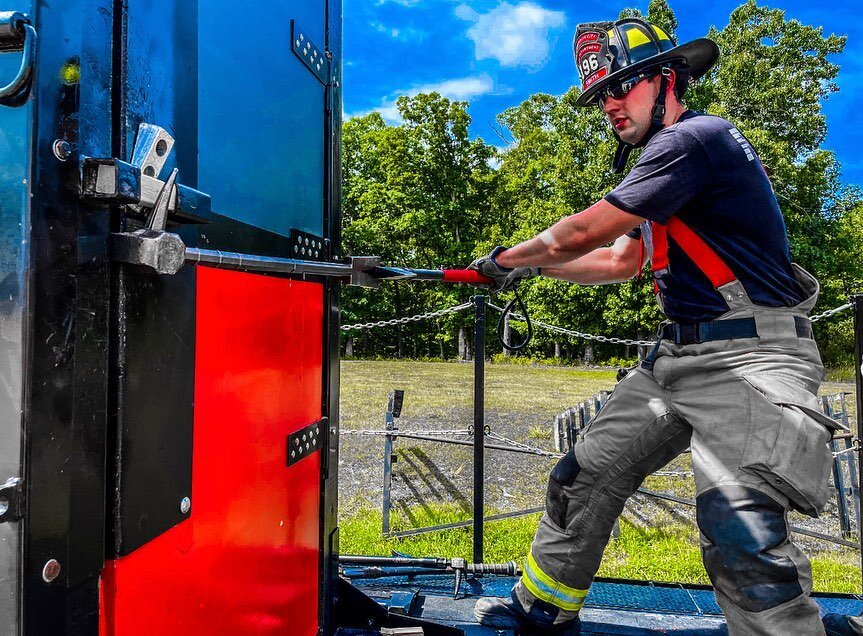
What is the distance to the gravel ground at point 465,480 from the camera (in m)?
5.90

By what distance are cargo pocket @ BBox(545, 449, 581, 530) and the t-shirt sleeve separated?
3.40ft

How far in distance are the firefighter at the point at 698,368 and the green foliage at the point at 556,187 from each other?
69.5 feet

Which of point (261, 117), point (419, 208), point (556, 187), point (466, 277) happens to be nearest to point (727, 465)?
point (466, 277)

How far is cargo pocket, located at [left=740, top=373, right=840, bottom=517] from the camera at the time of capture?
1747mm

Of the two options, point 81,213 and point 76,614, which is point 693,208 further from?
point 76,614

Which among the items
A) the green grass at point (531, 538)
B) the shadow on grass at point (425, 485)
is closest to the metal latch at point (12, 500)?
the green grass at point (531, 538)

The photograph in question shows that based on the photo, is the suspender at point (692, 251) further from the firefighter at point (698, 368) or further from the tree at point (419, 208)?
the tree at point (419, 208)

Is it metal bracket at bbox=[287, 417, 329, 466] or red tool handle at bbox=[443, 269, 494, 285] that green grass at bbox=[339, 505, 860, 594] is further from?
metal bracket at bbox=[287, 417, 329, 466]

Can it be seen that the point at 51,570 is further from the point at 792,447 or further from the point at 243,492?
the point at 792,447

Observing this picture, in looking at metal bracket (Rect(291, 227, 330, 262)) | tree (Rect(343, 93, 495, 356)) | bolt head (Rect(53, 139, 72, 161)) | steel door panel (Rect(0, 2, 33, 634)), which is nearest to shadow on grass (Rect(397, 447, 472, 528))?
metal bracket (Rect(291, 227, 330, 262))

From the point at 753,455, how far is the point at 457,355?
31.7m

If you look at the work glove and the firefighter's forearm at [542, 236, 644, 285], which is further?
the firefighter's forearm at [542, 236, 644, 285]

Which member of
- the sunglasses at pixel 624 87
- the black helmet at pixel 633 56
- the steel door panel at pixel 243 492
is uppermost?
the black helmet at pixel 633 56

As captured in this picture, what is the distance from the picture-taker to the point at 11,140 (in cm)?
78
